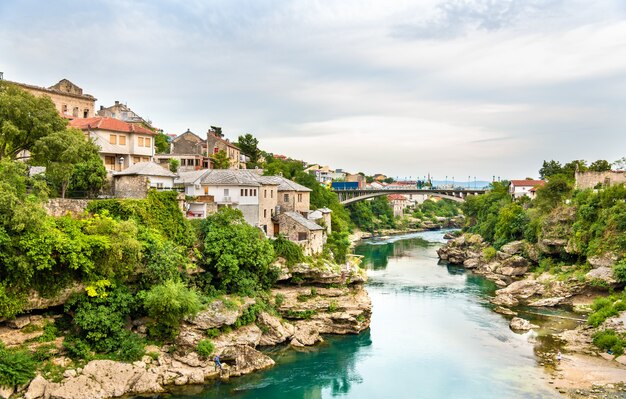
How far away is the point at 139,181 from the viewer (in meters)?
33.2

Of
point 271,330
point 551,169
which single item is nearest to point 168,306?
point 271,330

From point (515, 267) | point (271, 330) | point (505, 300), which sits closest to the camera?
point (271, 330)

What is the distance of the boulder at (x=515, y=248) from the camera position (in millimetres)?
55125

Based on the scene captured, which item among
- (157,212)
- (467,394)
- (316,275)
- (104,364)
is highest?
(157,212)

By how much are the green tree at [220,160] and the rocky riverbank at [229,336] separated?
75.2 feet

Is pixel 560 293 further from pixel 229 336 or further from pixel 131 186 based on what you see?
pixel 131 186

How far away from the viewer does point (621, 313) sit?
32406 mm

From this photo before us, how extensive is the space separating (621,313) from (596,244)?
1176 centimetres

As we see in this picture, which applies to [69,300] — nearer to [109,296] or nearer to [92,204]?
[109,296]

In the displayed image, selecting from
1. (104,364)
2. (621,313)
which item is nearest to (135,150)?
(104,364)

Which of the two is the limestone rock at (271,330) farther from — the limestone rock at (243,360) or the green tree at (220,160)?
the green tree at (220,160)

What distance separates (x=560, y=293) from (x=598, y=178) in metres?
16.8

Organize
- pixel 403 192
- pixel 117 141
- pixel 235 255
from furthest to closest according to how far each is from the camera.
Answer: pixel 403 192 < pixel 117 141 < pixel 235 255

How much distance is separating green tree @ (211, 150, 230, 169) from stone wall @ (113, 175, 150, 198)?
2182 centimetres
